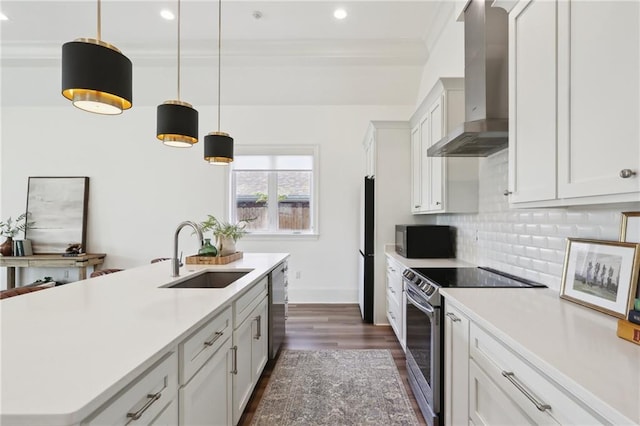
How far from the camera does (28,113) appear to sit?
503cm

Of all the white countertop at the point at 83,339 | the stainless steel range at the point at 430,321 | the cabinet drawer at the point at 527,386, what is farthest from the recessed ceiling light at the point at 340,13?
the cabinet drawer at the point at 527,386

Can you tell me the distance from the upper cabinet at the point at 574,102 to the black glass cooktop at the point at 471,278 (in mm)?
591

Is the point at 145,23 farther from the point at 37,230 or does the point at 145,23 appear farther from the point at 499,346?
the point at 499,346

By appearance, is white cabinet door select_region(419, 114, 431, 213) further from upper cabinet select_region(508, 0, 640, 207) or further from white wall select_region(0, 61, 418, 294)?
white wall select_region(0, 61, 418, 294)

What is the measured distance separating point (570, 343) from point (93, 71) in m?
2.13

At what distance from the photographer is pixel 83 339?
1008 millimetres

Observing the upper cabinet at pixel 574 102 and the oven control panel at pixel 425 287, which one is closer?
the upper cabinet at pixel 574 102

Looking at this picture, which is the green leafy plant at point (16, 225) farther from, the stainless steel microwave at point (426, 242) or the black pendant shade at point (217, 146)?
the stainless steel microwave at point (426, 242)

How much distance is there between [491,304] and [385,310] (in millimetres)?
2369

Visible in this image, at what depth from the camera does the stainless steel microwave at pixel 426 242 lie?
10.1 feet

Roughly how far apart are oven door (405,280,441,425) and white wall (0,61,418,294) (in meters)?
2.58

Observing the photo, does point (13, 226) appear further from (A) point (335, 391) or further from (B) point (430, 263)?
(B) point (430, 263)

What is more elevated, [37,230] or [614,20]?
[614,20]

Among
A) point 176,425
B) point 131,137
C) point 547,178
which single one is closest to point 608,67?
point 547,178
